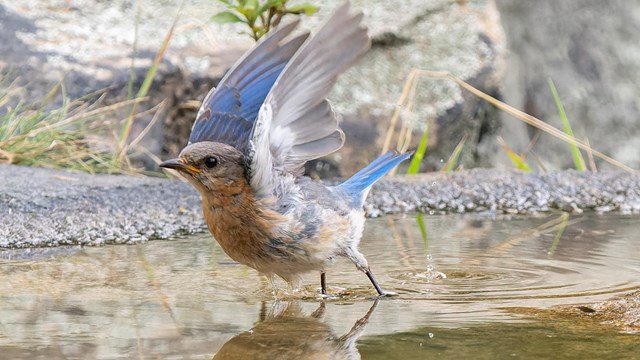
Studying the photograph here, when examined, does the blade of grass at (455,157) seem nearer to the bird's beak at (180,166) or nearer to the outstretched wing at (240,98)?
the outstretched wing at (240,98)

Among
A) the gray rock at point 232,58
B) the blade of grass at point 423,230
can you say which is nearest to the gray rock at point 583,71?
the gray rock at point 232,58

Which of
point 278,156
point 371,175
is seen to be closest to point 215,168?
point 278,156

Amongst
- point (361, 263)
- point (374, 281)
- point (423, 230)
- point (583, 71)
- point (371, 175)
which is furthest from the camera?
point (583, 71)

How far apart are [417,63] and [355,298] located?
322cm

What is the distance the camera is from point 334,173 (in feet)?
19.9

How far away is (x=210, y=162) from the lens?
3553 mm

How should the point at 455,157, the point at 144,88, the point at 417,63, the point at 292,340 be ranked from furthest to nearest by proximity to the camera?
the point at 417,63
the point at 455,157
the point at 144,88
the point at 292,340

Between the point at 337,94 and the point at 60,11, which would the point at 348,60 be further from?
the point at 60,11

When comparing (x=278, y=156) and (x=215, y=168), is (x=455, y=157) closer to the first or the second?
(x=278, y=156)

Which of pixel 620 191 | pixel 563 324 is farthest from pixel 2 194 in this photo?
pixel 620 191

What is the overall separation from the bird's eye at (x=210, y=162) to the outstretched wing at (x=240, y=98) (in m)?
0.21

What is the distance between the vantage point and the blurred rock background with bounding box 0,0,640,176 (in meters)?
5.79

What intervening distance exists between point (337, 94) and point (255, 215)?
2.76 m

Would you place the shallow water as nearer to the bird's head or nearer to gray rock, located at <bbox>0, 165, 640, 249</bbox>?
gray rock, located at <bbox>0, 165, 640, 249</bbox>
